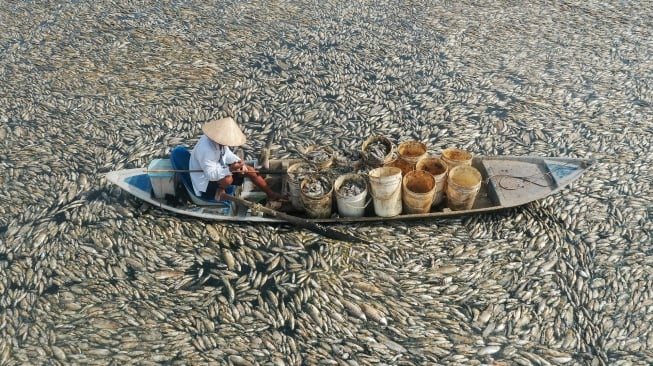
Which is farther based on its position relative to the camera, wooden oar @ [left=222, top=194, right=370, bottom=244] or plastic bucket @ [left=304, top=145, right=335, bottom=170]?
plastic bucket @ [left=304, top=145, right=335, bottom=170]

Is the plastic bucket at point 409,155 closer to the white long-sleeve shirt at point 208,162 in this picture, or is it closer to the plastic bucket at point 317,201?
the plastic bucket at point 317,201

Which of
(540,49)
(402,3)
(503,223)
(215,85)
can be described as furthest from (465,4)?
(503,223)

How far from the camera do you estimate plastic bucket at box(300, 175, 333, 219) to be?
6.01 m

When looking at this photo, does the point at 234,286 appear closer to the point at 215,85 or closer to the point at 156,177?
the point at 156,177

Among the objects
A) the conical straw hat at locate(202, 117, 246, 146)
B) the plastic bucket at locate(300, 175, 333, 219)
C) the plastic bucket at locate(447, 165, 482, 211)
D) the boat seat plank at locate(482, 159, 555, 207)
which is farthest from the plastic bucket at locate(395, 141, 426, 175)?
the conical straw hat at locate(202, 117, 246, 146)

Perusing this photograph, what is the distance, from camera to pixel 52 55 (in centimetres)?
1049

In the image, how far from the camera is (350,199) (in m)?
6.04

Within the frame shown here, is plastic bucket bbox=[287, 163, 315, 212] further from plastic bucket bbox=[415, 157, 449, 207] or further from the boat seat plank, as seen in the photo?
the boat seat plank

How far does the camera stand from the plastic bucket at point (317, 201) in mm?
6008

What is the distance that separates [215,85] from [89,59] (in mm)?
2939

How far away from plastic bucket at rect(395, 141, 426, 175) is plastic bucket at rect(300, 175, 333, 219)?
1.05m

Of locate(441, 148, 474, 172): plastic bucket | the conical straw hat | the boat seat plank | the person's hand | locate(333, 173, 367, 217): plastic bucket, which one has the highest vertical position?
the conical straw hat

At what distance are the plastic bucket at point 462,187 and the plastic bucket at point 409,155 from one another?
1.62ft

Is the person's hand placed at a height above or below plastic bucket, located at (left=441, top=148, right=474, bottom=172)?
below
